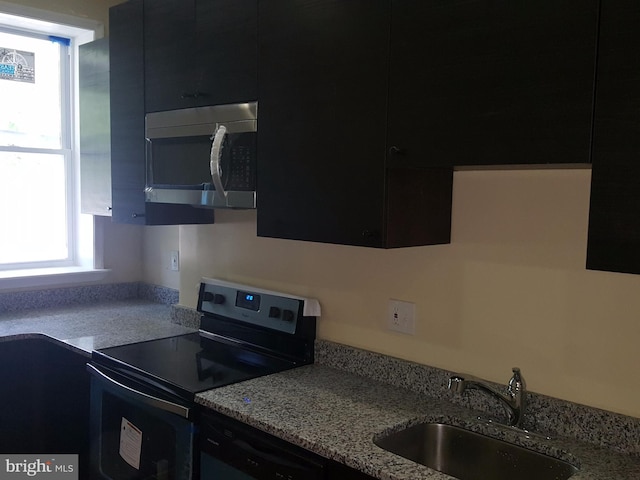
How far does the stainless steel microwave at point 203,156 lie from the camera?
6.87 ft

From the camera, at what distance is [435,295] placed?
1.94 m

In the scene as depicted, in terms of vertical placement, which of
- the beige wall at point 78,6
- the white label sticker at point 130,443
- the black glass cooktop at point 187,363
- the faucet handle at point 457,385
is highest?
the beige wall at point 78,6

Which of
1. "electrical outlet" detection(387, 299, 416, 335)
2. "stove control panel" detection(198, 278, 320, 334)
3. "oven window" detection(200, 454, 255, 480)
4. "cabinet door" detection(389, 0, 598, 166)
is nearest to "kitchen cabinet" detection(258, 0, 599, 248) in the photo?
"cabinet door" detection(389, 0, 598, 166)

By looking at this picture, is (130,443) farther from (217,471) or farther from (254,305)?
(254,305)

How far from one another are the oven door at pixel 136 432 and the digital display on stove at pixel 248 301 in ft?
1.73

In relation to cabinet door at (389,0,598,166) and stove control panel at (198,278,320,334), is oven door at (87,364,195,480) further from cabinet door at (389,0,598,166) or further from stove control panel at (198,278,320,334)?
cabinet door at (389,0,598,166)

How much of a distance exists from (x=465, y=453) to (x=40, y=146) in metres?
2.81

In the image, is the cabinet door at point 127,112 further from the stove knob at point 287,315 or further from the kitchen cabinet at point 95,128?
the stove knob at point 287,315

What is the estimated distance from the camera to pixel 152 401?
2.07 metres

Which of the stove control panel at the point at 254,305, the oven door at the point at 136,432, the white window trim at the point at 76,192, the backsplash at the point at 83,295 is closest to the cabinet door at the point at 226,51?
the stove control panel at the point at 254,305

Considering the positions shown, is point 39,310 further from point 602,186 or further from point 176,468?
point 602,186

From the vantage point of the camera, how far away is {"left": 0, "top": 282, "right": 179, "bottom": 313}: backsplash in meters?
3.12

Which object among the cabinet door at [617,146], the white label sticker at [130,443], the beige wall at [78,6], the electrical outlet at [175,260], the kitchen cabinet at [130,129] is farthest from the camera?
the electrical outlet at [175,260]

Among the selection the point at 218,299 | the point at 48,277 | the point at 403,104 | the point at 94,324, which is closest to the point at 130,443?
the point at 218,299
